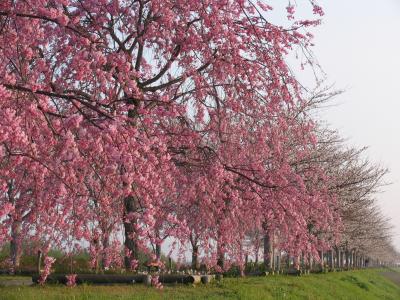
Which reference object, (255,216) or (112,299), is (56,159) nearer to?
(112,299)

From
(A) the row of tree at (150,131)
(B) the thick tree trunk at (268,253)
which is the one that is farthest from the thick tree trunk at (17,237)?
(B) the thick tree trunk at (268,253)

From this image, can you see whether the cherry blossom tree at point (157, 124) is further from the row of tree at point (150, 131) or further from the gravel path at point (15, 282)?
the gravel path at point (15, 282)

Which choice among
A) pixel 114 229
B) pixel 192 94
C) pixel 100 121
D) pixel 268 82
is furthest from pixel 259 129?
pixel 100 121

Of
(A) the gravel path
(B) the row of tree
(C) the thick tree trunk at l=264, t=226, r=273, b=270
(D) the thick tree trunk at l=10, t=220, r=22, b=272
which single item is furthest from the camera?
(C) the thick tree trunk at l=264, t=226, r=273, b=270

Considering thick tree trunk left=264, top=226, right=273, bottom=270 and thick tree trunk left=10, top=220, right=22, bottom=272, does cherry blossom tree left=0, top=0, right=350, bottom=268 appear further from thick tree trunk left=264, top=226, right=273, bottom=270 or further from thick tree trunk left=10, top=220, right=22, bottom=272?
thick tree trunk left=264, top=226, right=273, bottom=270

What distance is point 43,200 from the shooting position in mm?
7473

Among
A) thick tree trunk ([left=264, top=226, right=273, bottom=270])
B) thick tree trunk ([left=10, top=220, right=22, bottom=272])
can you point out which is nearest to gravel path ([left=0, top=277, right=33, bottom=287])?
thick tree trunk ([left=10, top=220, right=22, bottom=272])

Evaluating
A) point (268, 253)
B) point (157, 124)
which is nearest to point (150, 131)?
point (157, 124)

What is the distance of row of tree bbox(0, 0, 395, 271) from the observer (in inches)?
270

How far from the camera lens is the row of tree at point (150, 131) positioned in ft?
22.5

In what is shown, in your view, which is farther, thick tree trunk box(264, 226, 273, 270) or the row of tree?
thick tree trunk box(264, 226, 273, 270)

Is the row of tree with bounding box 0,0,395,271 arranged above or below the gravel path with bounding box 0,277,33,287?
above

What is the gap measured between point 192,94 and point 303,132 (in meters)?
3.18

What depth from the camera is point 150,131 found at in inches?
429
